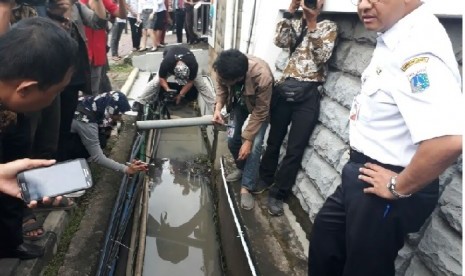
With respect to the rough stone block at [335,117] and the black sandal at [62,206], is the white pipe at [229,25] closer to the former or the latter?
the rough stone block at [335,117]

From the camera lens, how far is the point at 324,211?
2.23 m

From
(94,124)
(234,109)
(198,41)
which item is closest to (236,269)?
(234,109)

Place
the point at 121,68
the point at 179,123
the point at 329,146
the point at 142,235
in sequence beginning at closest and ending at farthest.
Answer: the point at 329,146, the point at 142,235, the point at 179,123, the point at 121,68

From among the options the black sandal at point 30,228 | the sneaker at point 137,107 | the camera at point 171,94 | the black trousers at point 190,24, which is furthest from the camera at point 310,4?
the black trousers at point 190,24

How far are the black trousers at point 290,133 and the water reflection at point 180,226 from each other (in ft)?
5.01

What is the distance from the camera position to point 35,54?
158cm

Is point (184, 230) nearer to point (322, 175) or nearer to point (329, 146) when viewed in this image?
point (322, 175)

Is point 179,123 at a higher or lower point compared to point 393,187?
lower

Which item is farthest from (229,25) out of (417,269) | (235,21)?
(417,269)

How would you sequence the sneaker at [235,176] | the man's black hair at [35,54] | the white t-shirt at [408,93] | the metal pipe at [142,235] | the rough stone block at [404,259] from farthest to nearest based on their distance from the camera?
the sneaker at [235,176] < the metal pipe at [142,235] < the rough stone block at [404,259] < the man's black hair at [35,54] < the white t-shirt at [408,93]

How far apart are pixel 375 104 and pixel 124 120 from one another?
14.9 feet

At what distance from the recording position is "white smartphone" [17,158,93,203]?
63.8 inches

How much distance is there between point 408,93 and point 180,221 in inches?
169

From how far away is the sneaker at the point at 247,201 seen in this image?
12.5 ft
